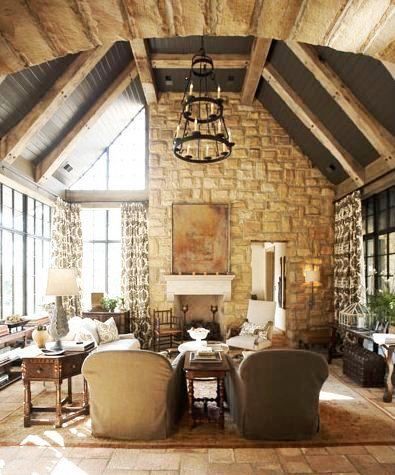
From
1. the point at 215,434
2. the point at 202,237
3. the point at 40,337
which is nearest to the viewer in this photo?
the point at 215,434

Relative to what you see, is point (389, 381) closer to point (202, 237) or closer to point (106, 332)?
point (106, 332)

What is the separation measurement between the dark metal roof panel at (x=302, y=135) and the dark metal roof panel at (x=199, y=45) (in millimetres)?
1011

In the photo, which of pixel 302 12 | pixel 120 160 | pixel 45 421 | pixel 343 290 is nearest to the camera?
pixel 302 12

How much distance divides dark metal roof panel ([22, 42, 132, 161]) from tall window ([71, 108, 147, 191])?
1.57 meters

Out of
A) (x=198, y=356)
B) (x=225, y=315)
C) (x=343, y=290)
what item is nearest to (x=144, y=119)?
(x=225, y=315)

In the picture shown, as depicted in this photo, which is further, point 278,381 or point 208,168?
point 208,168

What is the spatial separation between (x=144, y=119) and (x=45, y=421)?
6598 millimetres

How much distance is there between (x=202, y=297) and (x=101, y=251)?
2515 mm

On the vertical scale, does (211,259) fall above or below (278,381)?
above

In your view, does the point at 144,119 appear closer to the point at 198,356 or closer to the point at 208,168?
the point at 208,168

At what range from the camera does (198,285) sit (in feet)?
26.6

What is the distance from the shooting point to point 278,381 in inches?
140

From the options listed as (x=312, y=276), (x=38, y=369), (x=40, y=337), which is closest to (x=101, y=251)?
(x=312, y=276)

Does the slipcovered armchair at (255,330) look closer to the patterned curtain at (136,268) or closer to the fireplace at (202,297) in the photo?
the fireplace at (202,297)
